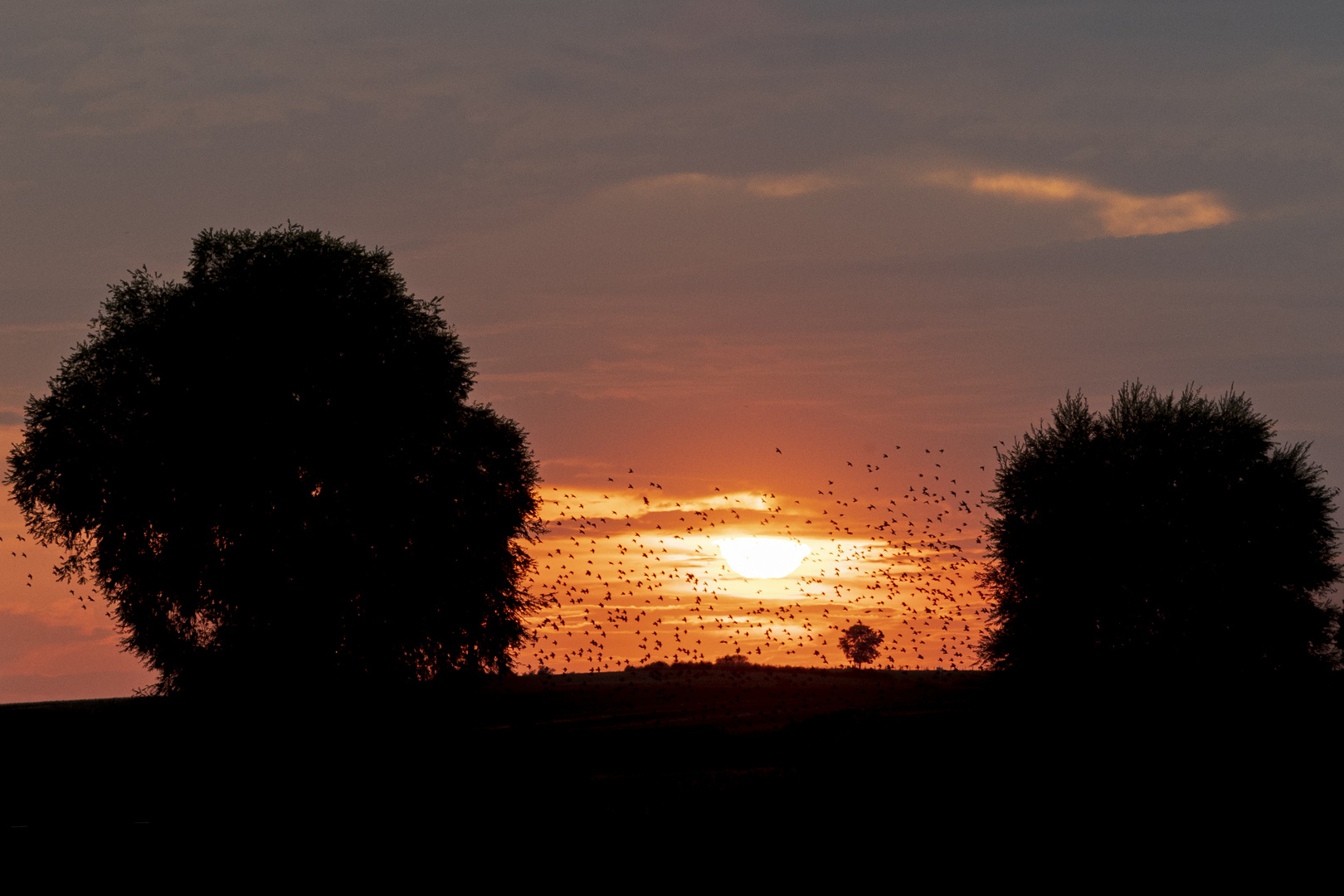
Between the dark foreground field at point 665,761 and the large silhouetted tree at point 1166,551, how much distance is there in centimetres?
496

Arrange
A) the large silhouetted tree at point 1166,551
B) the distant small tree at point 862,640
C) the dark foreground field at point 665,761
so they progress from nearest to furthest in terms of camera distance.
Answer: the dark foreground field at point 665,761 → the large silhouetted tree at point 1166,551 → the distant small tree at point 862,640

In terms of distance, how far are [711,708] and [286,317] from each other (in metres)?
28.1

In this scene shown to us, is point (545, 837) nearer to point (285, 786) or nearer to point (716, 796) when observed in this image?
point (716, 796)

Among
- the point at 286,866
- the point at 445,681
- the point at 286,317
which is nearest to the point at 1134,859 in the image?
the point at 286,866

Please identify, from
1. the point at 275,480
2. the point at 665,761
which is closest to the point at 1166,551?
the point at 665,761

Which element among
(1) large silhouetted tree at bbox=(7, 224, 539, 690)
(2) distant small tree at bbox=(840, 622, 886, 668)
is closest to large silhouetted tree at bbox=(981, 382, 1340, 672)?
(1) large silhouetted tree at bbox=(7, 224, 539, 690)

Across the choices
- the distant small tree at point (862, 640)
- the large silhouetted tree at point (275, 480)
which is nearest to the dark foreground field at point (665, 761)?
the large silhouetted tree at point (275, 480)

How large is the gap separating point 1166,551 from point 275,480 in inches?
1572

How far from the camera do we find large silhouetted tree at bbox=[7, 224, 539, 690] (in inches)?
1537

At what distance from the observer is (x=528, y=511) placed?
1741 inches

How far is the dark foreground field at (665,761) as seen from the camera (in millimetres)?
23516

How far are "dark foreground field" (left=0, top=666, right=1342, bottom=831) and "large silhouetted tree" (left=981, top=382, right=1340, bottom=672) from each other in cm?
496

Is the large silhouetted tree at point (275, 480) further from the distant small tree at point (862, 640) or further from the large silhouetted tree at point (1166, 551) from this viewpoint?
the distant small tree at point (862, 640)

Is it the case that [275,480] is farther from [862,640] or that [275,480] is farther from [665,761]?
[862,640]
